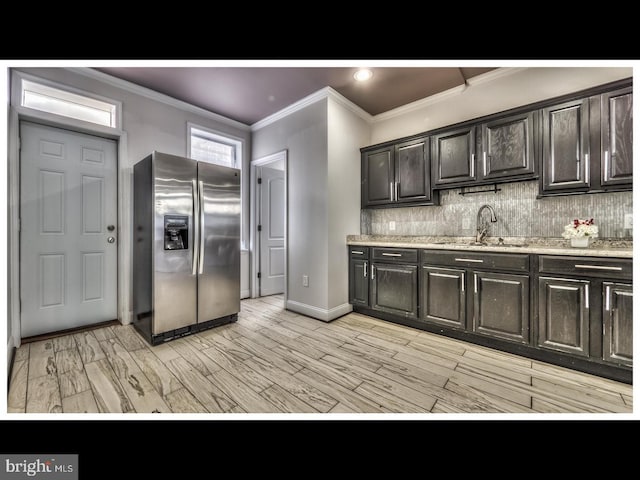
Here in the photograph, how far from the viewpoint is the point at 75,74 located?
2555mm

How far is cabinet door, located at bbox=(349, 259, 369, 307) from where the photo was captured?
3.14 m

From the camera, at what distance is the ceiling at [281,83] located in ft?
8.46

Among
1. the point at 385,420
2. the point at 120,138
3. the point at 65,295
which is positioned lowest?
the point at 385,420

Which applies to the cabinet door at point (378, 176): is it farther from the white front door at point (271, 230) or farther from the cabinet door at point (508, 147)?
the white front door at point (271, 230)

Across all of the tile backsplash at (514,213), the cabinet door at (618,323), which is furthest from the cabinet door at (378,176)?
the cabinet door at (618,323)

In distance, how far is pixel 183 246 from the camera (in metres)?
2.54

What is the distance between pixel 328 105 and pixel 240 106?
119 cm

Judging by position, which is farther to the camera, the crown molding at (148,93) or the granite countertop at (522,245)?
the crown molding at (148,93)

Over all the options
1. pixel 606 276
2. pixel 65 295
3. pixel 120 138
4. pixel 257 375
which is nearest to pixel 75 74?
pixel 120 138

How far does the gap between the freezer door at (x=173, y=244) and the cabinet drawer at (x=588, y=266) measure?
3079 millimetres

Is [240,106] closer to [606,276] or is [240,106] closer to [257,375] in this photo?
[257,375]

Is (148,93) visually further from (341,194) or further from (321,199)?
(341,194)

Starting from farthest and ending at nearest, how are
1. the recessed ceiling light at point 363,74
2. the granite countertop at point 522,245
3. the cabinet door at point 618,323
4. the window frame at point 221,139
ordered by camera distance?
the window frame at point 221,139 → the recessed ceiling light at point 363,74 → the granite countertop at point 522,245 → the cabinet door at point 618,323

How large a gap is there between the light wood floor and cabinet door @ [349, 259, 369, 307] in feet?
2.00
